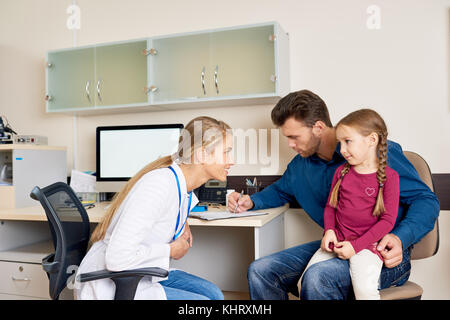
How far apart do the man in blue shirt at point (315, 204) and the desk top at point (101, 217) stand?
0.53 feet

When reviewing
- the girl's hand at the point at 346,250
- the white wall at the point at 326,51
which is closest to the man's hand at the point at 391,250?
the girl's hand at the point at 346,250

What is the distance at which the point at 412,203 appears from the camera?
5.21 ft

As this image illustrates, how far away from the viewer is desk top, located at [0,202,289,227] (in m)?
1.78

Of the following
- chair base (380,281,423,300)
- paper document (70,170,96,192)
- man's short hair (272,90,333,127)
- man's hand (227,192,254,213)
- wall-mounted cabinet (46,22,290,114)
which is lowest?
chair base (380,281,423,300)

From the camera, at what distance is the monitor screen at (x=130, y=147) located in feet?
8.00

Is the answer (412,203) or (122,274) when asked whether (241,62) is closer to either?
(412,203)

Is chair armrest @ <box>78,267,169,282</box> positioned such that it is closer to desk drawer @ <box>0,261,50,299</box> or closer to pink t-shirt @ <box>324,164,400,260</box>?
pink t-shirt @ <box>324,164,400,260</box>

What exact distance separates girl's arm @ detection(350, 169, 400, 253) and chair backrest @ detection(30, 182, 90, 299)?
108 cm

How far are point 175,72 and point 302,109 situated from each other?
0.98 metres

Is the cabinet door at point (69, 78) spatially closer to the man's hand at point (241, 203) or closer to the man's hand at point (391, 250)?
the man's hand at point (241, 203)

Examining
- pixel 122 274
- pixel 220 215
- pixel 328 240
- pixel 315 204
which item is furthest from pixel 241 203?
pixel 122 274

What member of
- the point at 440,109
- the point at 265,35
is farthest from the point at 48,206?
the point at 440,109

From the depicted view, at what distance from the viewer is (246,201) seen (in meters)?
2.00

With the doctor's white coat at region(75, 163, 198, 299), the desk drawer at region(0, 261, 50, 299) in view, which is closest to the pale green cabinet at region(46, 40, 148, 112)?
the desk drawer at region(0, 261, 50, 299)
